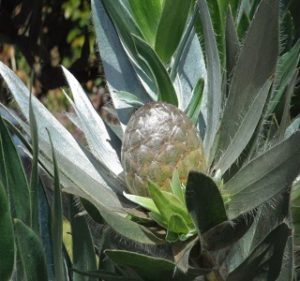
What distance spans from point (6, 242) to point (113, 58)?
36 centimetres

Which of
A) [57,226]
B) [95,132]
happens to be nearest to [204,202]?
[57,226]

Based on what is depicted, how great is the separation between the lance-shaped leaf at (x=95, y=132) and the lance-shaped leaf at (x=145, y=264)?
0.20 metres

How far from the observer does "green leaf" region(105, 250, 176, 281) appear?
938mm

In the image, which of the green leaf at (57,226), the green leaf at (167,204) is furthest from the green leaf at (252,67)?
the green leaf at (57,226)

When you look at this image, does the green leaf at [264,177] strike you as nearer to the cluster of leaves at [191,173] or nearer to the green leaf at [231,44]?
the cluster of leaves at [191,173]

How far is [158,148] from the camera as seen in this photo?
106cm

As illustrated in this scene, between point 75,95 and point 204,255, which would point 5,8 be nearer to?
point 75,95

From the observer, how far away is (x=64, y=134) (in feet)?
3.67

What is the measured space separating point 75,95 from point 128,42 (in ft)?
0.35

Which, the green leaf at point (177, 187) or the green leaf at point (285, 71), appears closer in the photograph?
the green leaf at point (177, 187)

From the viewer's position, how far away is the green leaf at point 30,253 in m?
0.97

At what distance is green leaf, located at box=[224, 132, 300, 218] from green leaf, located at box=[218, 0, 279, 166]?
0.08 metres

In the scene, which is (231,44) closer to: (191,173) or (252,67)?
(252,67)

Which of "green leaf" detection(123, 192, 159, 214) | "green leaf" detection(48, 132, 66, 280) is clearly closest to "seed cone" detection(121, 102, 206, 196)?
"green leaf" detection(123, 192, 159, 214)
